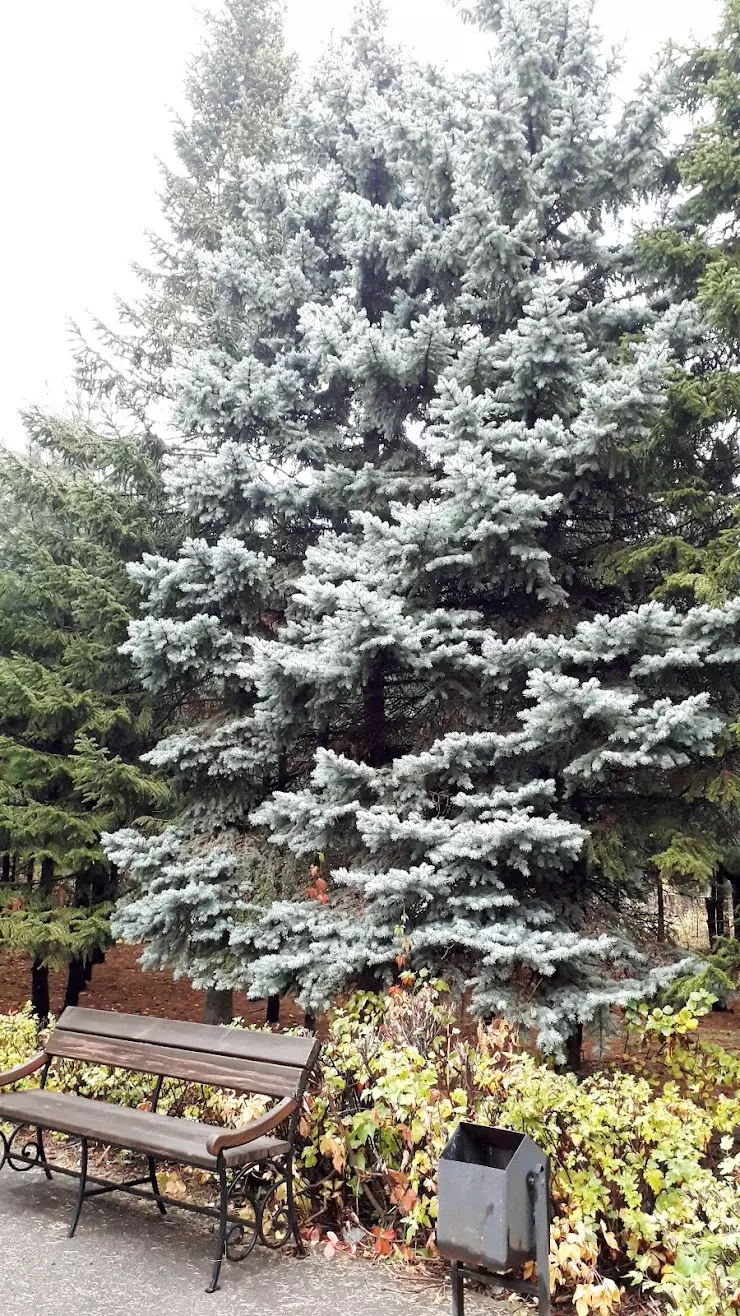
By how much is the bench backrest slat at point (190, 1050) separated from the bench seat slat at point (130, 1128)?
0.20 meters

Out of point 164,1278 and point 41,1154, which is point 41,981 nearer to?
Answer: point 41,1154

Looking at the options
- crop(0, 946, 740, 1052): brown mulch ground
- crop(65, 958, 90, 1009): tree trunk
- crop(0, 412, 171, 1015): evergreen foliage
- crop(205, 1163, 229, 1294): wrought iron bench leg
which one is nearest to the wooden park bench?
crop(205, 1163, 229, 1294): wrought iron bench leg

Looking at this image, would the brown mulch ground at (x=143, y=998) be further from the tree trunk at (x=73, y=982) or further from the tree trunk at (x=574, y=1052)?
the tree trunk at (x=574, y=1052)

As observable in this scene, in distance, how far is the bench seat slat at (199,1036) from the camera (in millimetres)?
3777

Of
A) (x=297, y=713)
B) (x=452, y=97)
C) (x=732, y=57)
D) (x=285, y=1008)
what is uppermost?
(x=452, y=97)

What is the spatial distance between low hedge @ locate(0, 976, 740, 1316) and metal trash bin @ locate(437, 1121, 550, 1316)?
395 millimetres

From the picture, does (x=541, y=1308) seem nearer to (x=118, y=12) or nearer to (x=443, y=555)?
(x=443, y=555)

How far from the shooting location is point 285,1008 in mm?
12594

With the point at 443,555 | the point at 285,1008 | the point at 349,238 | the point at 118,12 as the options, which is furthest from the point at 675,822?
the point at 118,12

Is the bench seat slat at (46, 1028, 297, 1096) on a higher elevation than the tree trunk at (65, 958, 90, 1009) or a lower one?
higher

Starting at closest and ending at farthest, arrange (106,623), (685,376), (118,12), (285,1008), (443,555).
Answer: (685,376) → (443,555) → (106,623) → (118,12) → (285,1008)

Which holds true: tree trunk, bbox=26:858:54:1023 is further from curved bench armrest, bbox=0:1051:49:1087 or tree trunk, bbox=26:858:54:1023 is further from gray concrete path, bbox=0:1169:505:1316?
gray concrete path, bbox=0:1169:505:1316

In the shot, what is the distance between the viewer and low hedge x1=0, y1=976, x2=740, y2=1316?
2.85 meters

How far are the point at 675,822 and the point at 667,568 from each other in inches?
71.7
